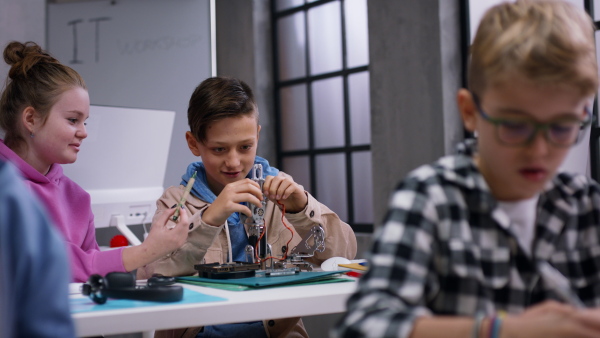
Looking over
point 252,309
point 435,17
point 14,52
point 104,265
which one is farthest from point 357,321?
point 435,17

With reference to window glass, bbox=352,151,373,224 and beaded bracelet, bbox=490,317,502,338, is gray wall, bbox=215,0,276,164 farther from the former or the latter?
beaded bracelet, bbox=490,317,502,338

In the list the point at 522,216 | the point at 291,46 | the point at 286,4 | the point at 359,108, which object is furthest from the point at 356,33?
the point at 522,216

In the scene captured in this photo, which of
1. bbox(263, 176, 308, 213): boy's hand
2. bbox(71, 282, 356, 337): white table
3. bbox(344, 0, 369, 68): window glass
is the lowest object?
bbox(71, 282, 356, 337): white table

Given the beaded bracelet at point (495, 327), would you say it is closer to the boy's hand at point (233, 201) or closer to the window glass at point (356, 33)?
the boy's hand at point (233, 201)

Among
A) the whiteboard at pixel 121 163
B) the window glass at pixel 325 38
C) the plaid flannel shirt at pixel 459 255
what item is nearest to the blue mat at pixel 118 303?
the plaid flannel shirt at pixel 459 255

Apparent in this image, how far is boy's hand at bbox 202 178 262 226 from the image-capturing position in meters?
1.68

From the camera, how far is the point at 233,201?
5.52 ft

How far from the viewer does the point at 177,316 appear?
1220 mm

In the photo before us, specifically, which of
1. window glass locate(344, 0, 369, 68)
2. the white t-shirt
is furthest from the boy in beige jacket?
window glass locate(344, 0, 369, 68)

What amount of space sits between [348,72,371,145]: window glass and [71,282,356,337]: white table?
3142 mm

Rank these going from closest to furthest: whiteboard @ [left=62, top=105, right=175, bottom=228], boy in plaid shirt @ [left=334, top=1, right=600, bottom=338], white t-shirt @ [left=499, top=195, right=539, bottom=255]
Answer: boy in plaid shirt @ [left=334, top=1, right=600, bottom=338], white t-shirt @ [left=499, top=195, right=539, bottom=255], whiteboard @ [left=62, top=105, right=175, bottom=228]

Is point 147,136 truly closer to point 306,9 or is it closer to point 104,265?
point 104,265

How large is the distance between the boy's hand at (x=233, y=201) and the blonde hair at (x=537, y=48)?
3.01 feet

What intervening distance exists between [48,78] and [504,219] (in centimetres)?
151
